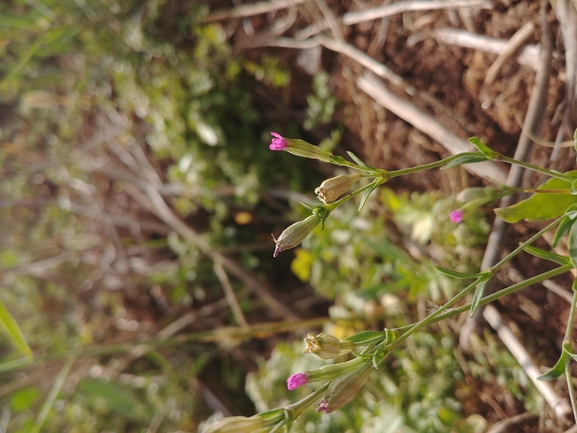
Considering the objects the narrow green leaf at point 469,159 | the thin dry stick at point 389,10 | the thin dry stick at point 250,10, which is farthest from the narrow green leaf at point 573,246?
the thin dry stick at point 250,10

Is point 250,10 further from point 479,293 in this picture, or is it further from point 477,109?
point 479,293

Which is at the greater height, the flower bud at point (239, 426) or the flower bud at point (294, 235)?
the flower bud at point (294, 235)

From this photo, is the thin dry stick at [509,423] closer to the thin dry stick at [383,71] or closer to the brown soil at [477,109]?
the brown soil at [477,109]

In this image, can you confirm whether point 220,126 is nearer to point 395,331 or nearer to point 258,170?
point 258,170

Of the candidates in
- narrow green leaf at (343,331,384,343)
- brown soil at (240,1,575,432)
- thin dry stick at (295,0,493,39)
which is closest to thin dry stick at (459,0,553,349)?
brown soil at (240,1,575,432)

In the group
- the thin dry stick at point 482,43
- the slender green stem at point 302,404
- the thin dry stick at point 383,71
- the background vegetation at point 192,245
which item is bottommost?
the background vegetation at point 192,245

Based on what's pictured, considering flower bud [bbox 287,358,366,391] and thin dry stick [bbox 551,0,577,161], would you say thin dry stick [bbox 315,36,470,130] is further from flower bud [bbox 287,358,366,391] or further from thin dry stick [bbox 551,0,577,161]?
flower bud [bbox 287,358,366,391]

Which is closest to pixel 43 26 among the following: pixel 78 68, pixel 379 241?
pixel 78 68

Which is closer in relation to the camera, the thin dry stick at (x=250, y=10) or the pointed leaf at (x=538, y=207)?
the pointed leaf at (x=538, y=207)
